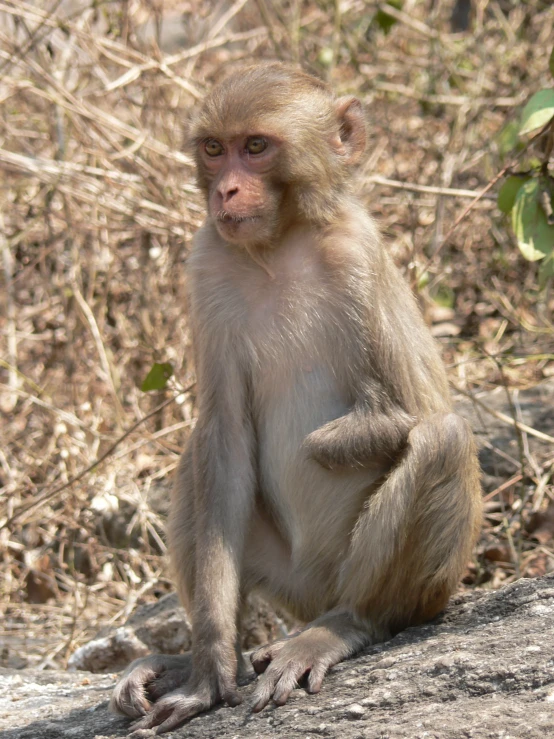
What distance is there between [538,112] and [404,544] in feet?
7.56

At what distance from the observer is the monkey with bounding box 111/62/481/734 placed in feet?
12.8

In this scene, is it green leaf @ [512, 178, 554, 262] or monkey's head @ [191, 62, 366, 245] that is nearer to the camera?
monkey's head @ [191, 62, 366, 245]

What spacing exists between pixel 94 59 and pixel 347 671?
18.7 ft

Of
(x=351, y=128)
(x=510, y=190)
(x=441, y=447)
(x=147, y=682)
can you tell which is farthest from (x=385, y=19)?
(x=147, y=682)

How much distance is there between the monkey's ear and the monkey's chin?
1.93 ft

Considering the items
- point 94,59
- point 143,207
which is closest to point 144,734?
point 143,207

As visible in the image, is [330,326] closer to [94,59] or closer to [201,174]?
[201,174]

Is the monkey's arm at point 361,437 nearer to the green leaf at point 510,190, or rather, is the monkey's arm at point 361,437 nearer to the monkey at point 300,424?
the monkey at point 300,424

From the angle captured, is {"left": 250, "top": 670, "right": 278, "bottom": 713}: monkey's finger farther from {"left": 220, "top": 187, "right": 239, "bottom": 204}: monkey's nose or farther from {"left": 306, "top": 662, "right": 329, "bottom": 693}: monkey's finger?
{"left": 220, "top": 187, "right": 239, "bottom": 204}: monkey's nose

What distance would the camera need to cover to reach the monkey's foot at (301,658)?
365 centimetres

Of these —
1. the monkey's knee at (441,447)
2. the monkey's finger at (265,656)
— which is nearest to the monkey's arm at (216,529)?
the monkey's finger at (265,656)

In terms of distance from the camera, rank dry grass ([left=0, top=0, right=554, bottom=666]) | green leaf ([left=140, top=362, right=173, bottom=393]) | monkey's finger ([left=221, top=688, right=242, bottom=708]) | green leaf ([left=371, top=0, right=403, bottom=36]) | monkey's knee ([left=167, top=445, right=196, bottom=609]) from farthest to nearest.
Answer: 1. green leaf ([left=371, top=0, right=403, bottom=36])
2. dry grass ([left=0, top=0, right=554, bottom=666])
3. green leaf ([left=140, top=362, right=173, bottom=393])
4. monkey's knee ([left=167, top=445, right=196, bottom=609])
5. monkey's finger ([left=221, top=688, right=242, bottom=708])

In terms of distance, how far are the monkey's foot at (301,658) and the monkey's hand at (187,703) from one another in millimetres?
124

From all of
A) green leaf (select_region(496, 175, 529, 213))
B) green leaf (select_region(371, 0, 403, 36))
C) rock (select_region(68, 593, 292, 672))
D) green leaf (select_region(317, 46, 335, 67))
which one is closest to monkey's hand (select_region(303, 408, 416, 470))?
rock (select_region(68, 593, 292, 672))
